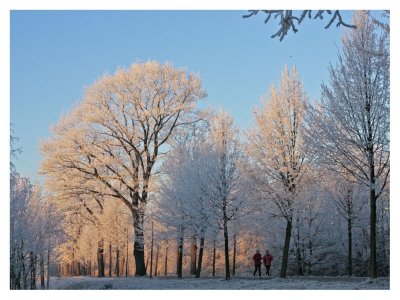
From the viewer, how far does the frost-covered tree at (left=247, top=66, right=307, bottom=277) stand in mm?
15672

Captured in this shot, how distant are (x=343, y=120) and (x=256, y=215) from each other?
5.41 metres

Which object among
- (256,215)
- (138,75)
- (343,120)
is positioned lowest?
(256,215)

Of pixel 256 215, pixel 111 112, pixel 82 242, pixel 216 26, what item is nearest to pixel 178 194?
pixel 256 215

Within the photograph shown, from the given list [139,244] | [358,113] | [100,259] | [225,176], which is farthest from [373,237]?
[100,259]

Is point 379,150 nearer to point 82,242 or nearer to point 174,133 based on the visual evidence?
point 174,133

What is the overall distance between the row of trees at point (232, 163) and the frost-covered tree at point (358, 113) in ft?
0.08

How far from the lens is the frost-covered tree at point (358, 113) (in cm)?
1178

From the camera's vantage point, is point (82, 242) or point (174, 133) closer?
point (174, 133)

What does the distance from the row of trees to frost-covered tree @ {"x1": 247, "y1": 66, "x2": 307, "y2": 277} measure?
3cm

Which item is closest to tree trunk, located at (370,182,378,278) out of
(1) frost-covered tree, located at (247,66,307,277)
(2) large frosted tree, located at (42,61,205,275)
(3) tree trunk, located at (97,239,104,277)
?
(1) frost-covered tree, located at (247,66,307,277)

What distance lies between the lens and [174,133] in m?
20.5

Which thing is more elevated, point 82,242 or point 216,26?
point 216,26
